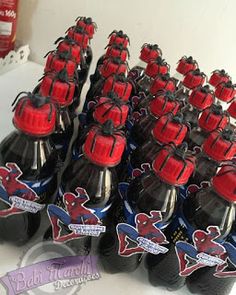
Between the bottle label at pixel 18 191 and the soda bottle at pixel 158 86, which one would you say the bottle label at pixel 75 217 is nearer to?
the bottle label at pixel 18 191

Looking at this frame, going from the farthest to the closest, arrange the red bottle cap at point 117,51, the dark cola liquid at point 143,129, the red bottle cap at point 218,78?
the red bottle cap at point 218,78 < the red bottle cap at point 117,51 < the dark cola liquid at point 143,129

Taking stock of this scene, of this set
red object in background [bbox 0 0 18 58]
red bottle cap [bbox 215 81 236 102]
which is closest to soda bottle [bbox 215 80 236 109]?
red bottle cap [bbox 215 81 236 102]

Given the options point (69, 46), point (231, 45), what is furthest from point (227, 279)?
point (231, 45)

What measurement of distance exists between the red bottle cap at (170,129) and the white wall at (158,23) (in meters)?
0.65

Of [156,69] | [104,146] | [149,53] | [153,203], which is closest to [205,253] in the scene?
[153,203]

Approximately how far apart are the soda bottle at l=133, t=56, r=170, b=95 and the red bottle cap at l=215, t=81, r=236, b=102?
13 cm

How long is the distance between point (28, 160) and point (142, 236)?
0.20 meters

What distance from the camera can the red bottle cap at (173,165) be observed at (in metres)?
0.48

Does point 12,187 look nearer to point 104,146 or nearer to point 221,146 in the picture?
point 104,146

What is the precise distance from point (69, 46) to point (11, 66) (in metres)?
0.44

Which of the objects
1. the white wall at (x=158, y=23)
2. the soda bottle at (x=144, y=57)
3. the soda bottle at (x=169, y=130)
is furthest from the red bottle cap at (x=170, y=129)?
the white wall at (x=158, y=23)

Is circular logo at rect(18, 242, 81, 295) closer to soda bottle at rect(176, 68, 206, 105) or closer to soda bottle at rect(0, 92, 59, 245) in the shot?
soda bottle at rect(0, 92, 59, 245)

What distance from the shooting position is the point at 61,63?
2.08ft

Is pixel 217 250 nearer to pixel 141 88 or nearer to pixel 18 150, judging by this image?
pixel 18 150
